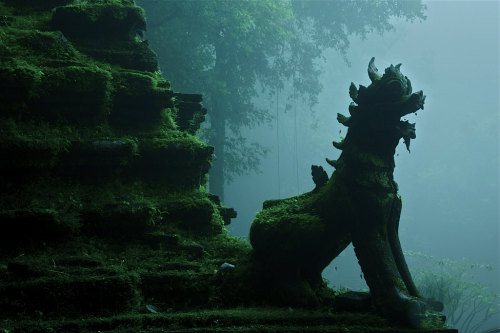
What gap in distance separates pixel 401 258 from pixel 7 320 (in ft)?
9.82

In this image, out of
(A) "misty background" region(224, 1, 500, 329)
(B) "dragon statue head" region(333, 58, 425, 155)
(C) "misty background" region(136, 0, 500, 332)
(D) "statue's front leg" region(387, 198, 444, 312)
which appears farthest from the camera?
(A) "misty background" region(224, 1, 500, 329)

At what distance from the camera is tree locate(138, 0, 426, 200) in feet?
50.6

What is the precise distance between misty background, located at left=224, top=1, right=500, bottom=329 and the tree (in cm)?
1864

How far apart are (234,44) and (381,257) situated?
16267 mm

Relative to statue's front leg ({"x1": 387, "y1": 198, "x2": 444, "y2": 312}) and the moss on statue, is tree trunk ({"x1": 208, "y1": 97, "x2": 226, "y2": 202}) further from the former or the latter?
statue's front leg ({"x1": 387, "y1": 198, "x2": 444, "y2": 312})

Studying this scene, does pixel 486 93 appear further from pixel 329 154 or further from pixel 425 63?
pixel 329 154

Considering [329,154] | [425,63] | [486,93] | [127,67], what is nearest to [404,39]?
[425,63]

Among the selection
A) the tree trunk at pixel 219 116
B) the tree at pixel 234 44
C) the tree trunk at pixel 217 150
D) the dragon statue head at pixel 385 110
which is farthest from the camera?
the tree trunk at pixel 219 116

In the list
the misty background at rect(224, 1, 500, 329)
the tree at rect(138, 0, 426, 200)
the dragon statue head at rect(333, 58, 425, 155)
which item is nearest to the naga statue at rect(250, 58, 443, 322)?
the dragon statue head at rect(333, 58, 425, 155)

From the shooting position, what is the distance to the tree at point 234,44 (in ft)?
50.6

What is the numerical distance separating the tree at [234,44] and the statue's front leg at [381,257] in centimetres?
1307

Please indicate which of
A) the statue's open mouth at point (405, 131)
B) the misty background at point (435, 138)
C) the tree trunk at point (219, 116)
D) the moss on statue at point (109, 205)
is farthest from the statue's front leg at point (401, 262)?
the misty background at point (435, 138)

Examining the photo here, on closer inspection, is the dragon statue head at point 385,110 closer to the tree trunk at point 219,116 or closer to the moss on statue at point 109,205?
the moss on statue at point 109,205

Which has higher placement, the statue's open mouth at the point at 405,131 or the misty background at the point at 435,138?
the misty background at the point at 435,138
